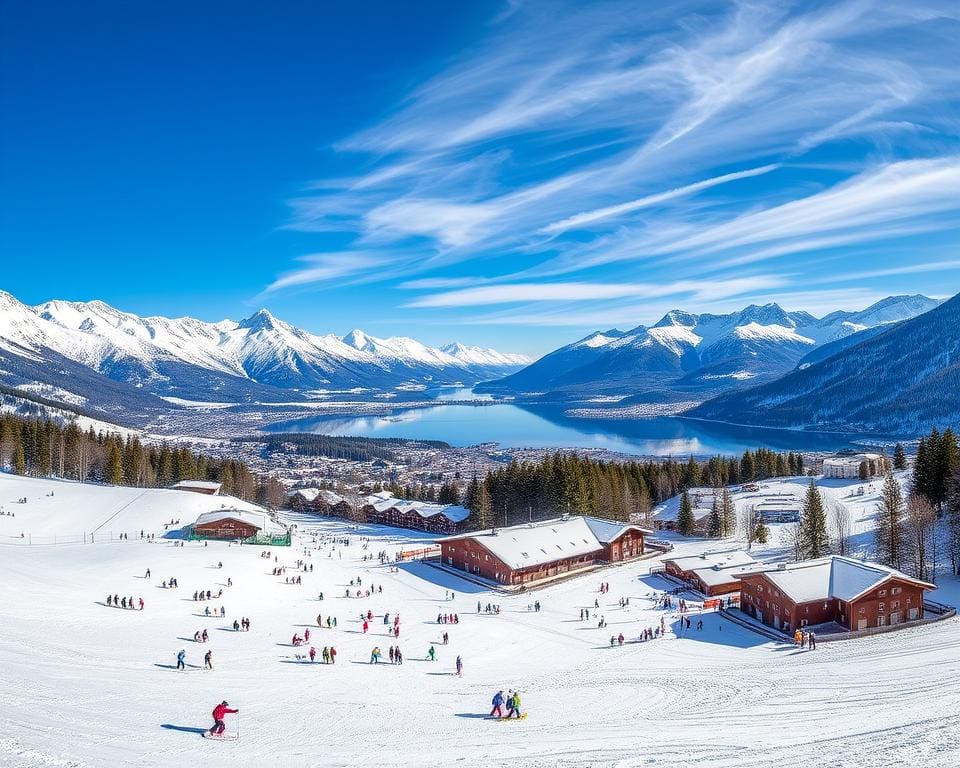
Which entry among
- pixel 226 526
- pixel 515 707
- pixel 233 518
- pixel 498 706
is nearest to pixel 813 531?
pixel 515 707

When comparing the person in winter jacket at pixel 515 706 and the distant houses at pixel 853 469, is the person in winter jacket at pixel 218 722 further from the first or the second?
the distant houses at pixel 853 469

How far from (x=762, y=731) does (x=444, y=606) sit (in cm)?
2621

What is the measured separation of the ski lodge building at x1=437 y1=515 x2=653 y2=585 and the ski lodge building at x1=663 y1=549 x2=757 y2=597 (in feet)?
19.4

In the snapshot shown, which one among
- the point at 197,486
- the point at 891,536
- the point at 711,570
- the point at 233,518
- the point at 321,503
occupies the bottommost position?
the point at 711,570

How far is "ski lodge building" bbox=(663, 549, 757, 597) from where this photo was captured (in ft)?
158

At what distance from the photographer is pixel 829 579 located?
4059cm

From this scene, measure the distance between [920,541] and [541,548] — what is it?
26029mm

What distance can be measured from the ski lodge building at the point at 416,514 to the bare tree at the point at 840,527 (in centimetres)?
3823

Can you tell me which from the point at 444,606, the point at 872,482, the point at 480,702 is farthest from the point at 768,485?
the point at 480,702

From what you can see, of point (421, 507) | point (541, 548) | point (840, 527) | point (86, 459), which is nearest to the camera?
point (541, 548)

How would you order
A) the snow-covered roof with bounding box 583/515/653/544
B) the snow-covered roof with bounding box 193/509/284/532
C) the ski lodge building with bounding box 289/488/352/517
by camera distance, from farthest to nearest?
the ski lodge building with bounding box 289/488/352/517 → the snow-covered roof with bounding box 193/509/284/532 → the snow-covered roof with bounding box 583/515/653/544

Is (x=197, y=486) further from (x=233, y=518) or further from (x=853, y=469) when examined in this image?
(x=853, y=469)

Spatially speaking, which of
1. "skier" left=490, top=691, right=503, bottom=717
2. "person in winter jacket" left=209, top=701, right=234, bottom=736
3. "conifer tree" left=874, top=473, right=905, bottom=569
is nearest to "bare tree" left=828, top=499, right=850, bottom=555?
"conifer tree" left=874, top=473, right=905, bottom=569

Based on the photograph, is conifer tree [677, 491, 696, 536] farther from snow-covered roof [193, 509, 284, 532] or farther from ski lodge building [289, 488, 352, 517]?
ski lodge building [289, 488, 352, 517]
